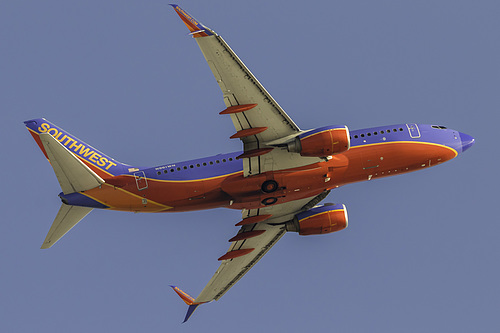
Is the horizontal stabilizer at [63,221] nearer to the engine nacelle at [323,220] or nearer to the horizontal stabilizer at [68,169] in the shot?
the horizontal stabilizer at [68,169]

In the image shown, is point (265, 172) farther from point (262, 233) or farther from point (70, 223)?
point (70, 223)

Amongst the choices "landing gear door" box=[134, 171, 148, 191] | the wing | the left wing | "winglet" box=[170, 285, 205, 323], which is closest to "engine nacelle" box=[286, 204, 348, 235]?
the left wing

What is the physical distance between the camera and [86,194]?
51.8 metres

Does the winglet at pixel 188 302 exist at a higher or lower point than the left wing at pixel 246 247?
lower

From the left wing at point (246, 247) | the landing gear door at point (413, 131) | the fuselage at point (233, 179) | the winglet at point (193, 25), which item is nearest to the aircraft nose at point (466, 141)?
the landing gear door at point (413, 131)

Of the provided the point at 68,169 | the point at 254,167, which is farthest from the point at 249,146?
the point at 68,169

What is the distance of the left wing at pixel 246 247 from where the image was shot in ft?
195

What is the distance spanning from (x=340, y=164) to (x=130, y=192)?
50.2ft

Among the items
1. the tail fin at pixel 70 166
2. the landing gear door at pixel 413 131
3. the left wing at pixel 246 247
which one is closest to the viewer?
the tail fin at pixel 70 166

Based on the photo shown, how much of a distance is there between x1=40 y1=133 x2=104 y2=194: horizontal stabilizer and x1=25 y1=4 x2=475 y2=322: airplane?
0.07 meters

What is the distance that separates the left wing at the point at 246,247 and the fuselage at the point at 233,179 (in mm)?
4043

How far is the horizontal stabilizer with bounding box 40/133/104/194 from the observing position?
48.5 meters

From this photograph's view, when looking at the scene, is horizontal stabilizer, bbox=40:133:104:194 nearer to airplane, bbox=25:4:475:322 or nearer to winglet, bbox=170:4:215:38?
airplane, bbox=25:4:475:322

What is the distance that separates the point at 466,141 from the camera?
58.1 m
